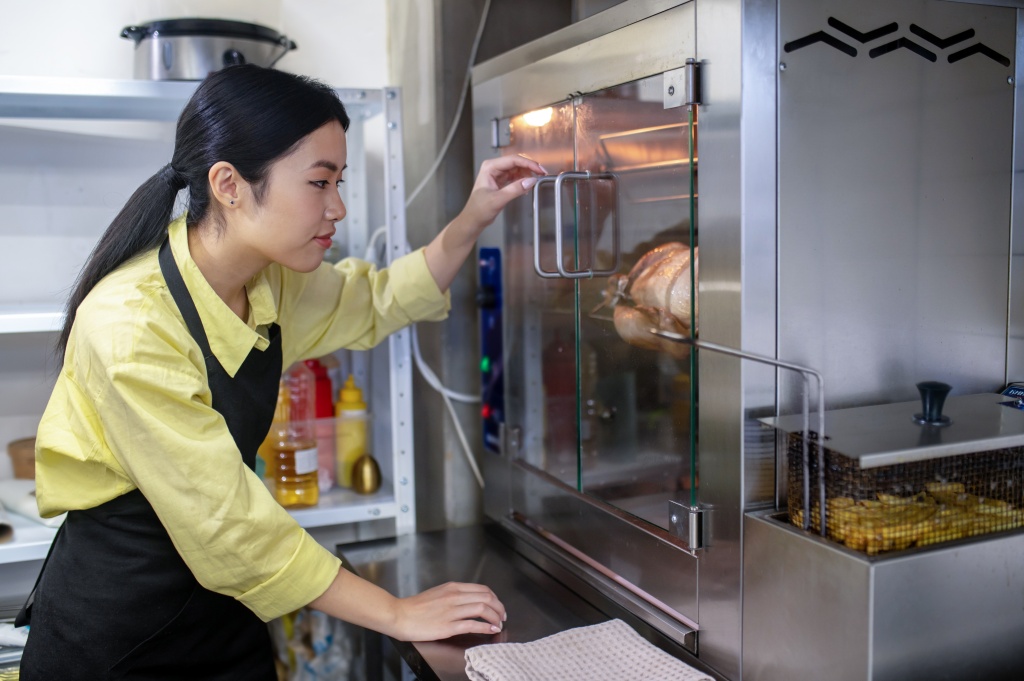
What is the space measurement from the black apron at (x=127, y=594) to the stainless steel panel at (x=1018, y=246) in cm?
110

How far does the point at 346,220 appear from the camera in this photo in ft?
6.52

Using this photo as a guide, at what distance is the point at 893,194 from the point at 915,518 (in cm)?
41

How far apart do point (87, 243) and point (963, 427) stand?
1.74 metres

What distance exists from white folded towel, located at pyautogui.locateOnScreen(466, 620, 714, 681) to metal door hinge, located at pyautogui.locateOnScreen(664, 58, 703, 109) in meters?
0.71

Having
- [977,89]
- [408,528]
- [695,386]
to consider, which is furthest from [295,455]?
[977,89]

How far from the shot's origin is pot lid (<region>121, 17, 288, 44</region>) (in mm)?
1666

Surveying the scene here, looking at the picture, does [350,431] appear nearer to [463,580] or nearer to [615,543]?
[463,580]

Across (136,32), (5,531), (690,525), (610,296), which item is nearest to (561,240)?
(610,296)

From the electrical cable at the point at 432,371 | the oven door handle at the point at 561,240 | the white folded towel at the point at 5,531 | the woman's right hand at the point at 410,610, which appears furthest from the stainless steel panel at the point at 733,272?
the white folded towel at the point at 5,531

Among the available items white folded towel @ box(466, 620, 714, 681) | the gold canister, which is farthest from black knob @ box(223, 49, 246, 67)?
white folded towel @ box(466, 620, 714, 681)

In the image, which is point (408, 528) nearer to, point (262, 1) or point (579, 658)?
point (579, 658)

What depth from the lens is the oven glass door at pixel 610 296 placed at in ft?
3.96

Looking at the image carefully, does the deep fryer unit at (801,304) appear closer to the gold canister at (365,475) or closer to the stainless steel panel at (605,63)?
the stainless steel panel at (605,63)

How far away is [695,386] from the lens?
3.83 feet
